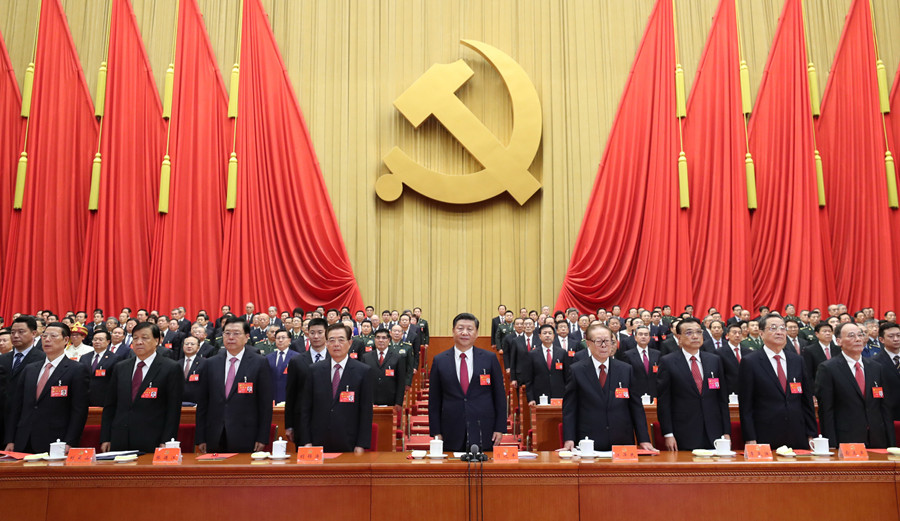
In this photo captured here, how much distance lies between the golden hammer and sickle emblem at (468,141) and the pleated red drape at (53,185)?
16.1 feet

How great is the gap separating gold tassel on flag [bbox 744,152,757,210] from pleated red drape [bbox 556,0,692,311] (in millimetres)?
1040

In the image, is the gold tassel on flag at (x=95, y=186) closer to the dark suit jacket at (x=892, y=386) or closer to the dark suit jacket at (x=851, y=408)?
the dark suit jacket at (x=851, y=408)

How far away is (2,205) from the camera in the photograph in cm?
1106

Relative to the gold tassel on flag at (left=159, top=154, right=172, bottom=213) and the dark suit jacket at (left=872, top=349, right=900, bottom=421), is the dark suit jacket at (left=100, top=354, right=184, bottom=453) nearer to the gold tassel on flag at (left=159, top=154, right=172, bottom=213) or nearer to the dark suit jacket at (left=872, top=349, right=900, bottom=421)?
the dark suit jacket at (left=872, top=349, right=900, bottom=421)

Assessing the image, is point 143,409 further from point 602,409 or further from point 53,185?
point 53,185

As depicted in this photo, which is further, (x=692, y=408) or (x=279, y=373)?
(x=279, y=373)

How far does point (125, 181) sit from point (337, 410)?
877 centimetres

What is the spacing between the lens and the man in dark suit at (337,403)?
399cm

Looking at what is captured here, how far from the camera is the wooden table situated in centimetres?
278

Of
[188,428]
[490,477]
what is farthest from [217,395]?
[490,477]

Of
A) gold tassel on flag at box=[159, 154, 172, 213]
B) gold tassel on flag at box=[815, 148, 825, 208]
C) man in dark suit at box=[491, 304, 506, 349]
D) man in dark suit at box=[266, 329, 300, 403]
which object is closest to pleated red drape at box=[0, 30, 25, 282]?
gold tassel on flag at box=[159, 154, 172, 213]

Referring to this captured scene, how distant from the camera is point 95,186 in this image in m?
11.1

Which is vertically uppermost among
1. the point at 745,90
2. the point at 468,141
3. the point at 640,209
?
the point at 745,90

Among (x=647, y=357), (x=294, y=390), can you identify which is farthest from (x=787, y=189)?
(x=294, y=390)
